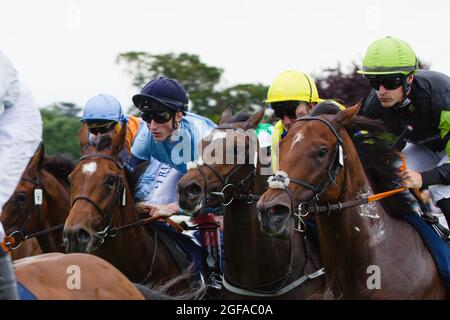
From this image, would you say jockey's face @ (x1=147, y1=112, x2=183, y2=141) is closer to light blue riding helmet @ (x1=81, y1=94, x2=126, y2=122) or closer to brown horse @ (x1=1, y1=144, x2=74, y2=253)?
light blue riding helmet @ (x1=81, y1=94, x2=126, y2=122)

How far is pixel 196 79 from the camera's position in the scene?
17.9 metres

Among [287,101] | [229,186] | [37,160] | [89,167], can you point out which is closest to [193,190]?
[229,186]

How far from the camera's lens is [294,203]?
4.74m

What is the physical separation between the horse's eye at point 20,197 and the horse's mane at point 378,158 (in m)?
2.57

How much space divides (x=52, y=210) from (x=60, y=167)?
0.39 metres

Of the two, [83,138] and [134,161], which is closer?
[83,138]

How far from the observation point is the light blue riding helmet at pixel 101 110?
680cm

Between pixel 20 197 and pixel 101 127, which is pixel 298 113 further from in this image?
pixel 20 197

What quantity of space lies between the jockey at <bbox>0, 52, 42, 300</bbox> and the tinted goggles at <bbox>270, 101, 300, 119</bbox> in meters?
2.24

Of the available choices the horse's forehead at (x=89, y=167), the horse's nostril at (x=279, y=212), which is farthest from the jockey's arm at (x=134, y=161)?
the horse's nostril at (x=279, y=212)

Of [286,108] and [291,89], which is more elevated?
[291,89]
